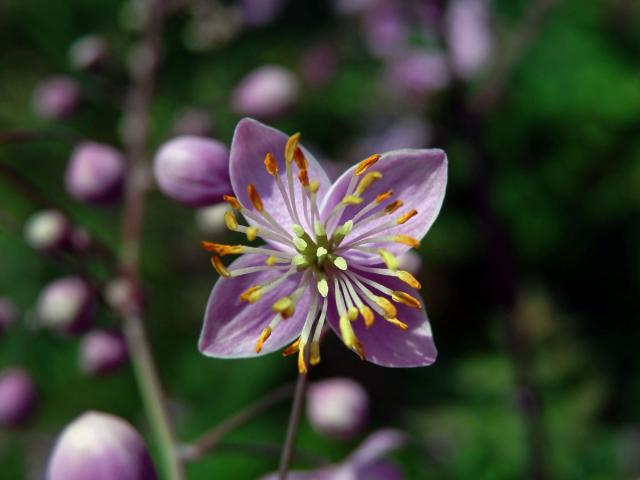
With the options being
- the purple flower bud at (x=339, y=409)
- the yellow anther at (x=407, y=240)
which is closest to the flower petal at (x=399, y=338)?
the yellow anther at (x=407, y=240)

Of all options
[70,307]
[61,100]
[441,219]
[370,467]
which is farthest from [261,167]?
[441,219]

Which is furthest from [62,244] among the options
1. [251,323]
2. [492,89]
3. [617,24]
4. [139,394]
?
[617,24]

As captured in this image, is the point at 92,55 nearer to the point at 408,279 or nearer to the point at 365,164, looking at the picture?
the point at 365,164

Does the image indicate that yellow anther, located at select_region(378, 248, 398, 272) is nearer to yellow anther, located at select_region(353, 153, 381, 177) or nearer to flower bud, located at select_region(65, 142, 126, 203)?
yellow anther, located at select_region(353, 153, 381, 177)

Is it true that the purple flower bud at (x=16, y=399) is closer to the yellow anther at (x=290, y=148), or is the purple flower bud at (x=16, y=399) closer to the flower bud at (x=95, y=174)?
the flower bud at (x=95, y=174)

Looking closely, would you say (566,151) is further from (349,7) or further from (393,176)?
(393,176)
